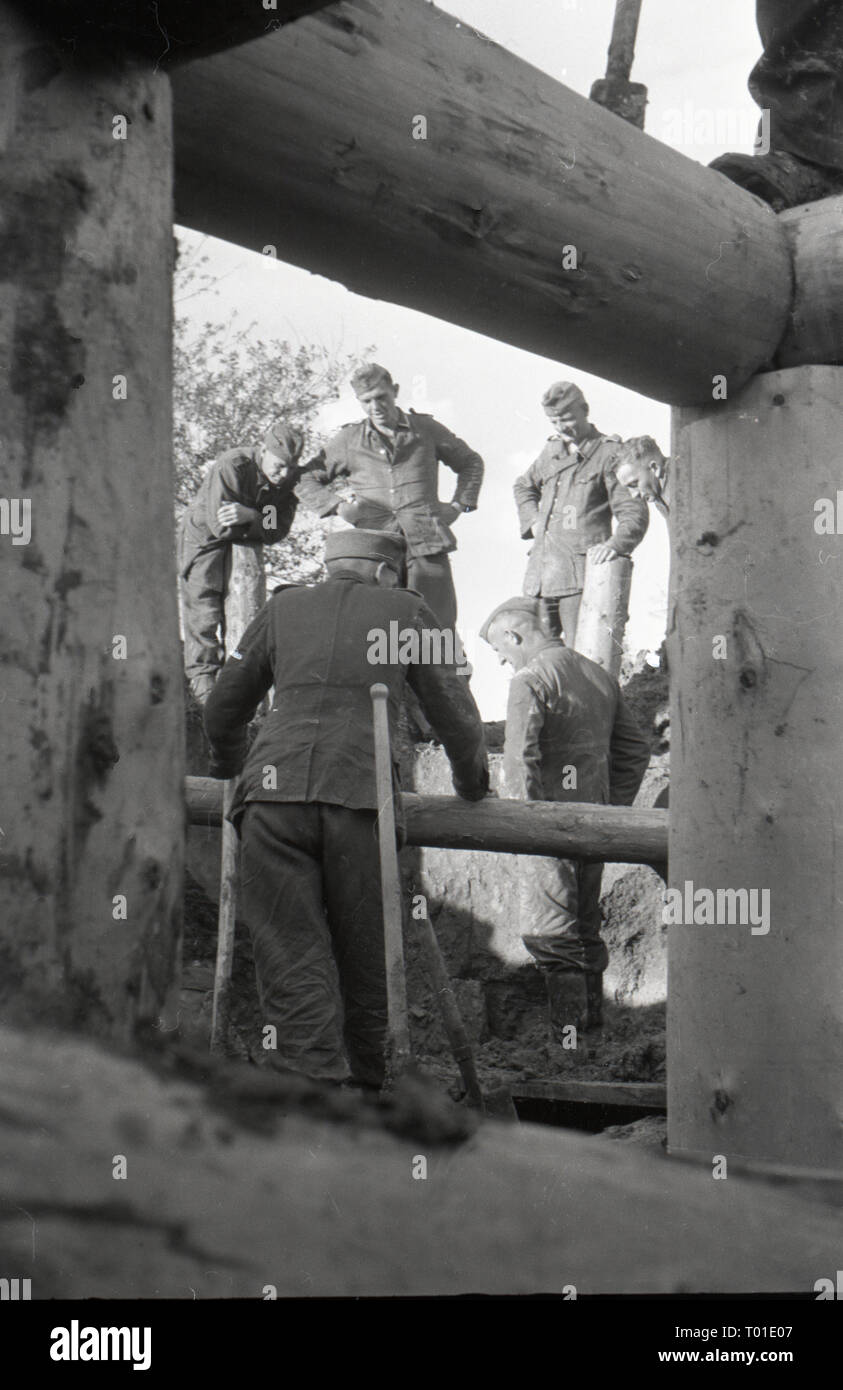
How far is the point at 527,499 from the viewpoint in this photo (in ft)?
30.5

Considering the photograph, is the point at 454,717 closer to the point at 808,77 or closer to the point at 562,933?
the point at 808,77

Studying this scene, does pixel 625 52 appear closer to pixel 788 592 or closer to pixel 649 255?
pixel 649 255

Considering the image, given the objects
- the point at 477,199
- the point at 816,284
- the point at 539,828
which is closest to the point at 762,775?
the point at 816,284

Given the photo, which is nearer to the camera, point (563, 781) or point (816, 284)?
point (816, 284)

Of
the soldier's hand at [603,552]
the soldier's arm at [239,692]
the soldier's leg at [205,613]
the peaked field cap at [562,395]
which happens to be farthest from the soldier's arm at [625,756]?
the soldier's arm at [239,692]

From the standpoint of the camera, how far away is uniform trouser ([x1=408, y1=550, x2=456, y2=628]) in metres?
8.80

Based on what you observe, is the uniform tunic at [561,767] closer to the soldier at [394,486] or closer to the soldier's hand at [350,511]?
the soldier at [394,486]

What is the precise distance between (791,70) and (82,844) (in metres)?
3.01

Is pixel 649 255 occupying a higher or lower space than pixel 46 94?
higher

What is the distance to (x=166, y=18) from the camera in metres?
2.01

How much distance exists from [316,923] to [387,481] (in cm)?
449

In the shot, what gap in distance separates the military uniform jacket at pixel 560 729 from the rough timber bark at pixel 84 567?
5.09 m
